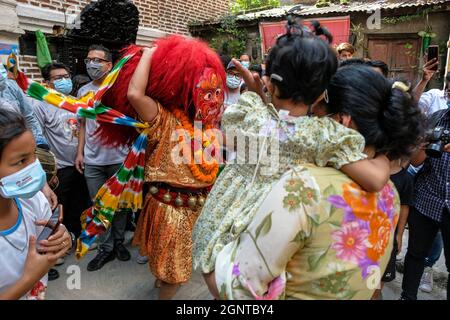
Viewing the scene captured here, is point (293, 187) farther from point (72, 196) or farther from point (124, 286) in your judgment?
point (72, 196)

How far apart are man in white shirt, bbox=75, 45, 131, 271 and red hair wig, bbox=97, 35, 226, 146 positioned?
3.23 feet

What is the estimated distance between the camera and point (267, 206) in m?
1.01

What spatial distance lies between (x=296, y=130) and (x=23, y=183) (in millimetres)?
1007

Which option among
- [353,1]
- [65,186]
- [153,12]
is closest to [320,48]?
[65,186]

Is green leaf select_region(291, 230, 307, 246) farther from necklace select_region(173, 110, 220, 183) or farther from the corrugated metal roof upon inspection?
the corrugated metal roof

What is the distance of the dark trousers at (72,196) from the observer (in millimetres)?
3449

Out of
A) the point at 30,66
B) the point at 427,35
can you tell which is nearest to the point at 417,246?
the point at 30,66

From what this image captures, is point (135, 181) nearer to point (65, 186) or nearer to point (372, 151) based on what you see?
point (65, 186)

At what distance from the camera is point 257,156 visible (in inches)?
45.7

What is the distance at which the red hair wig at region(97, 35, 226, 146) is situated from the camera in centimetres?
219

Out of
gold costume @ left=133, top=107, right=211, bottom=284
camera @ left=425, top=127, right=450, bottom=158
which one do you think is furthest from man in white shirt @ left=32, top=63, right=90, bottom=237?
camera @ left=425, top=127, right=450, bottom=158

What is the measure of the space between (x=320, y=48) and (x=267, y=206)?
508mm

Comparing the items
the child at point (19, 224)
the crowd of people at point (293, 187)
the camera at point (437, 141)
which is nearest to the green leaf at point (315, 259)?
the crowd of people at point (293, 187)

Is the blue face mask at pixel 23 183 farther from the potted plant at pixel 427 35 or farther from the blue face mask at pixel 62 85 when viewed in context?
the potted plant at pixel 427 35
